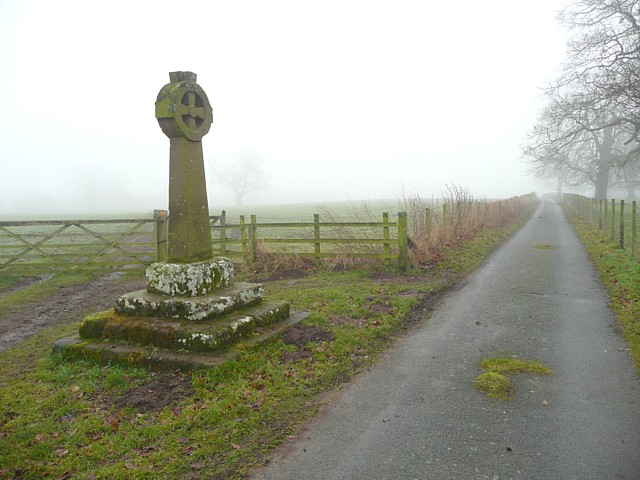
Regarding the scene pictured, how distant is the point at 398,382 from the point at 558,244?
13243 mm

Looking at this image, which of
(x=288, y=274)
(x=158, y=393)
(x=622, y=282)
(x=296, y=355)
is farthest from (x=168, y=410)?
(x=622, y=282)

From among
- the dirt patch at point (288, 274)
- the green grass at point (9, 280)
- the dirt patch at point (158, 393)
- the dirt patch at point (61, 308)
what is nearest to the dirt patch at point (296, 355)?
the dirt patch at point (158, 393)

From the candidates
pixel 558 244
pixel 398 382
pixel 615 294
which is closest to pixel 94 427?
pixel 398 382

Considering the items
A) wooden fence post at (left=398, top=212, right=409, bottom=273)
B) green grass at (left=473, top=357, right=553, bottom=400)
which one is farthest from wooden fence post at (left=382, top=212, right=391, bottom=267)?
green grass at (left=473, top=357, right=553, bottom=400)

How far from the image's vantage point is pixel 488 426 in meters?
3.70

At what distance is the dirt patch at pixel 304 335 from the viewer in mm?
5773

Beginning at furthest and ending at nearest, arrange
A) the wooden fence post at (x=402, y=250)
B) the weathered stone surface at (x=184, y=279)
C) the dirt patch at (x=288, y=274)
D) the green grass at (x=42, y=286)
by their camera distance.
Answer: the dirt patch at (x=288, y=274) → the wooden fence post at (x=402, y=250) → the green grass at (x=42, y=286) → the weathered stone surface at (x=184, y=279)

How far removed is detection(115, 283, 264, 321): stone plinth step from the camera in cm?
534

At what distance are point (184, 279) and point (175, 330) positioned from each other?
72 cm

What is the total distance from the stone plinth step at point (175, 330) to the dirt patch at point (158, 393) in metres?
0.45

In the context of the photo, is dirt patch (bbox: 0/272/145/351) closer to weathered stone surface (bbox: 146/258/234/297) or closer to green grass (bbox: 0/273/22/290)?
green grass (bbox: 0/273/22/290)

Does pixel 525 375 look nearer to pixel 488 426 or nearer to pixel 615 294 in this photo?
pixel 488 426

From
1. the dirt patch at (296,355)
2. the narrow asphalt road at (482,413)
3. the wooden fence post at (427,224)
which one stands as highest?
the wooden fence post at (427,224)

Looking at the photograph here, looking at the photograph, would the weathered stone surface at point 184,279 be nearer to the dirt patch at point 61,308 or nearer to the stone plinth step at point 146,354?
the stone plinth step at point 146,354
